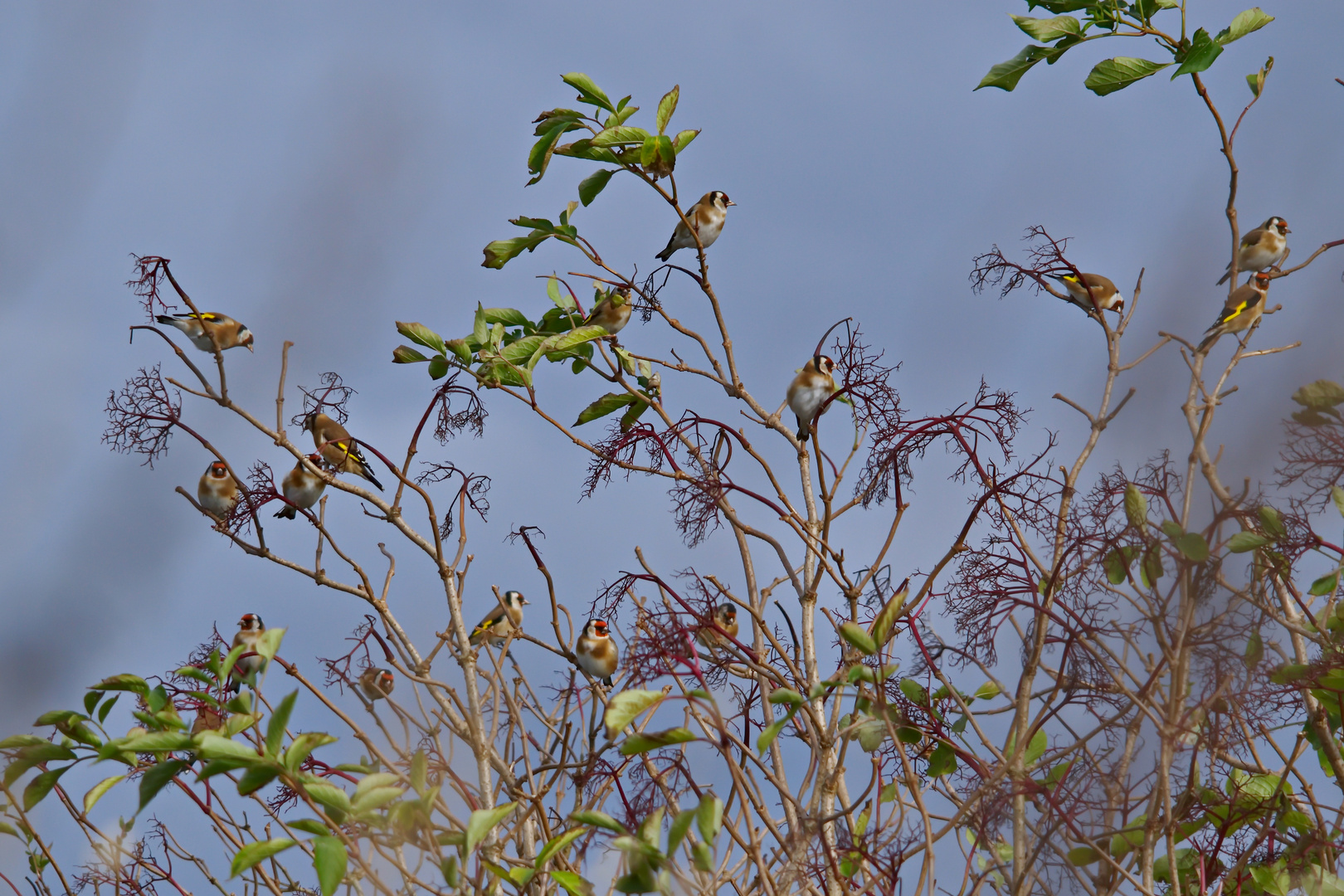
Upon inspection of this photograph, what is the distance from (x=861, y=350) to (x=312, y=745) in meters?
1.79

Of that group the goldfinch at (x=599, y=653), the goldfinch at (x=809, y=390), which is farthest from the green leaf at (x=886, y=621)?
the goldfinch at (x=599, y=653)

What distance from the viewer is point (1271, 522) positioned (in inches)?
73.7

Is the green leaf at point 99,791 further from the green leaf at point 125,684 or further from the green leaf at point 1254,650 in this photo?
the green leaf at point 1254,650

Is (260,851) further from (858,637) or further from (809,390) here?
(809,390)

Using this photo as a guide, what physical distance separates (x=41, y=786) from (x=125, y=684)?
0.80ft

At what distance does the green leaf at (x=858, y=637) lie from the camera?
2010mm

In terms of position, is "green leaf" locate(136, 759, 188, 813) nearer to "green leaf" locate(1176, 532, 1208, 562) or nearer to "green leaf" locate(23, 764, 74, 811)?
"green leaf" locate(23, 764, 74, 811)

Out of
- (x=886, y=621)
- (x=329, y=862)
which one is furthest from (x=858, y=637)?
(x=329, y=862)

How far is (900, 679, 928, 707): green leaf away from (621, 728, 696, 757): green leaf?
786 mm

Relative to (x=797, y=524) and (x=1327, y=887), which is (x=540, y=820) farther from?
(x=1327, y=887)

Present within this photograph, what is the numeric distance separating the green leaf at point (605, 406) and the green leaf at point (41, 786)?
1717 millimetres

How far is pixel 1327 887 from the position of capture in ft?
7.57

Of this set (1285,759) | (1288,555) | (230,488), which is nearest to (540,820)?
(1285,759)

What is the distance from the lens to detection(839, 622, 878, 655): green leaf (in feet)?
6.59
